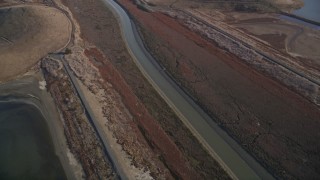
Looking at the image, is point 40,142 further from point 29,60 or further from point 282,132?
point 282,132

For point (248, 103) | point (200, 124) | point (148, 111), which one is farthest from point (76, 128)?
point (248, 103)

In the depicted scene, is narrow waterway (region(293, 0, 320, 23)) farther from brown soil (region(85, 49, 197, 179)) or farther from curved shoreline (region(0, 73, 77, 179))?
curved shoreline (region(0, 73, 77, 179))

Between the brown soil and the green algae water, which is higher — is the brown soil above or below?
above

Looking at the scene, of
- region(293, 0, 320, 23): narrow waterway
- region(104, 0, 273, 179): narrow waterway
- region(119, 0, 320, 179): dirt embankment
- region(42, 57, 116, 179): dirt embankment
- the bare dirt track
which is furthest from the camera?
region(293, 0, 320, 23): narrow waterway

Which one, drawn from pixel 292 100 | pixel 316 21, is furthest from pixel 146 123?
pixel 316 21

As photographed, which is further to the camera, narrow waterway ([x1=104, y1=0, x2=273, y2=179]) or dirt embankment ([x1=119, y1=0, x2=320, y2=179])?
dirt embankment ([x1=119, y1=0, x2=320, y2=179])

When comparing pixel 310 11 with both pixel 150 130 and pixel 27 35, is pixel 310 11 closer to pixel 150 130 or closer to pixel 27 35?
pixel 150 130

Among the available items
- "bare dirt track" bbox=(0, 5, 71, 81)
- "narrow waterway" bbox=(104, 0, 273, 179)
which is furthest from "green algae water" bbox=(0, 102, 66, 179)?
"narrow waterway" bbox=(104, 0, 273, 179)

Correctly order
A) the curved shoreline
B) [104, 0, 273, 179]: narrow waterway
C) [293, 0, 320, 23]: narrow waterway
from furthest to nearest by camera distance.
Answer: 1. [293, 0, 320, 23]: narrow waterway
2. the curved shoreline
3. [104, 0, 273, 179]: narrow waterway

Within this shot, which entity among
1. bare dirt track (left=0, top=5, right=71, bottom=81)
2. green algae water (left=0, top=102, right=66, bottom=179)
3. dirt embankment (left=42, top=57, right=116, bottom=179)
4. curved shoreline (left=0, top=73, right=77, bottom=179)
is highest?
bare dirt track (left=0, top=5, right=71, bottom=81)
